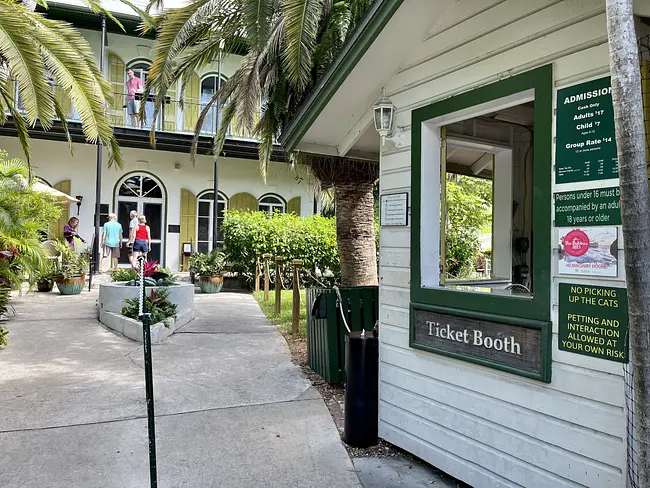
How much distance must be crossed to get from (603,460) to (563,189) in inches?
57.0

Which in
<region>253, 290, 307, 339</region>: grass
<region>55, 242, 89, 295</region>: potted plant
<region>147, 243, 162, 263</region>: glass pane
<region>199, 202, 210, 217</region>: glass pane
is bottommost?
<region>253, 290, 307, 339</region>: grass

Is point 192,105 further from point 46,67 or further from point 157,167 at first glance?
point 46,67

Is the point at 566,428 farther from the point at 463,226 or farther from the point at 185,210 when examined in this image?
the point at 185,210

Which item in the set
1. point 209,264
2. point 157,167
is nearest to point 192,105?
point 157,167

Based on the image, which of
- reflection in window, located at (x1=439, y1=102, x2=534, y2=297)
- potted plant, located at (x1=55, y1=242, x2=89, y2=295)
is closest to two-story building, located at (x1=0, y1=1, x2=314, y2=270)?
potted plant, located at (x1=55, y1=242, x2=89, y2=295)

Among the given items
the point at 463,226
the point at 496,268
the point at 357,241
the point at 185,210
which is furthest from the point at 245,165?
the point at 496,268

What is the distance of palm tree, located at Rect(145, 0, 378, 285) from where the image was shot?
5.38 meters

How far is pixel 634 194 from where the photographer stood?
1.61 metres

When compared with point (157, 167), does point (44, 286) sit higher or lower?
lower

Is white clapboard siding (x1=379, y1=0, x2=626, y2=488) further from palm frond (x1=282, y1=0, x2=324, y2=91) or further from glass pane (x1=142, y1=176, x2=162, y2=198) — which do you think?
glass pane (x1=142, y1=176, x2=162, y2=198)

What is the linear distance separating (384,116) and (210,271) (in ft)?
30.2

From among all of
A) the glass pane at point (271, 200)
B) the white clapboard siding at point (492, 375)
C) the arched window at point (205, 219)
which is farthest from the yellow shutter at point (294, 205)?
the white clapboard siding at point (492, 375)

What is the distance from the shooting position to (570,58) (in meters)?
2.71

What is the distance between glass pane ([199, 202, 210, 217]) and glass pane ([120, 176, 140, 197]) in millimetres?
2100
